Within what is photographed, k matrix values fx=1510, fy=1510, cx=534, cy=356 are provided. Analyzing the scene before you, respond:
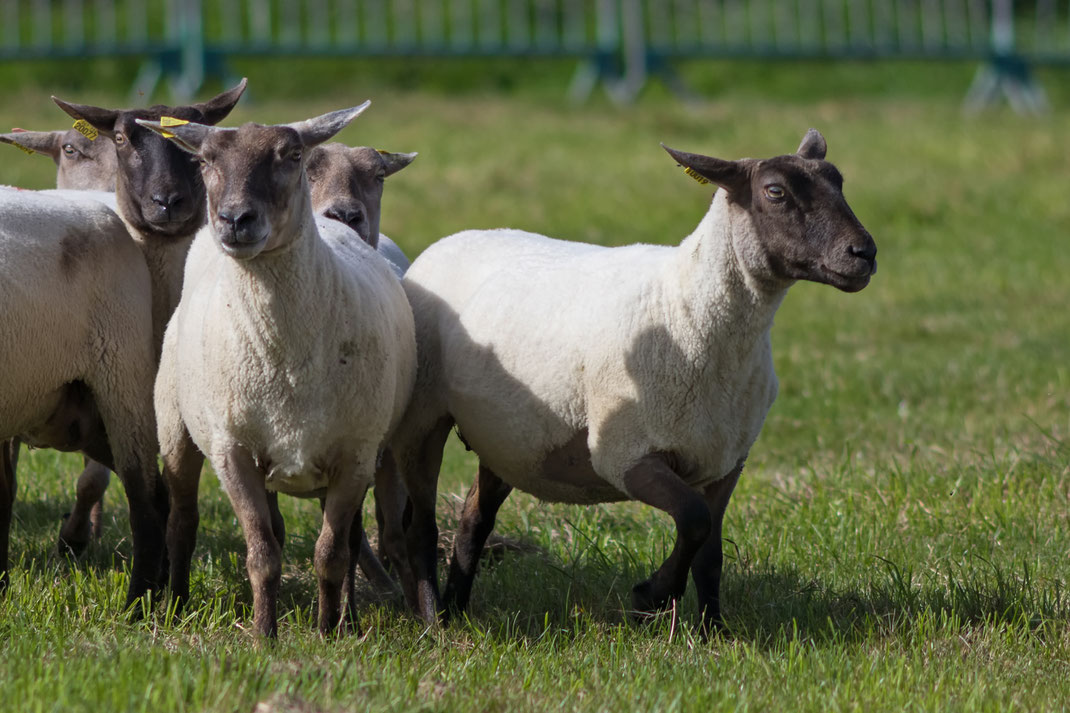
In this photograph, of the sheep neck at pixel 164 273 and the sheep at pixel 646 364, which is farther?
the sheep neck at pixel 164 273

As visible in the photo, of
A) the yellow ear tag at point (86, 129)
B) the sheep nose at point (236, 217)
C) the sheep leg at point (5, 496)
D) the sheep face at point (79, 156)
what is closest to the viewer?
the sheep nose at point (236, 217)

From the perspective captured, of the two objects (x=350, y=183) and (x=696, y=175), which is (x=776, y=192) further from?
(x=350, y=183)

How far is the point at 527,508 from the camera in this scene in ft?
22.8

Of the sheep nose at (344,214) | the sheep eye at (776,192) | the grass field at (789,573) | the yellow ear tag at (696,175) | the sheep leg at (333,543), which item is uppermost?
the yellow ear tag at (696,175)

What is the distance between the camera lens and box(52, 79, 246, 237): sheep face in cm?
562

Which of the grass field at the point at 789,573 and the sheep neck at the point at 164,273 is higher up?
the sheep neck at the point at 164,273

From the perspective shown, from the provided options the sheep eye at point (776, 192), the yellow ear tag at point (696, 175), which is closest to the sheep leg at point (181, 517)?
the yellow ear tag at point (696, 175)

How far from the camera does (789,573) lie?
222 inches

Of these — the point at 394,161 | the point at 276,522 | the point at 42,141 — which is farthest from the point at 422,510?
the point at 42,141

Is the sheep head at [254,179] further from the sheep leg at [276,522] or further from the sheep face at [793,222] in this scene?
the sheep leg at [276,522]

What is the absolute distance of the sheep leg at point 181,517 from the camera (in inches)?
211

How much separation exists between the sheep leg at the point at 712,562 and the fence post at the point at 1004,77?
17.0m

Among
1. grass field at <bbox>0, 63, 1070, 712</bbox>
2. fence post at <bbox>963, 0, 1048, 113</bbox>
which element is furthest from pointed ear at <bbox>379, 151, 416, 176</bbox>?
fence post at <bbox>963, 0, 1048, 113</bbox>

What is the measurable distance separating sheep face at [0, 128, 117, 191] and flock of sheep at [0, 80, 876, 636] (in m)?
0.44
